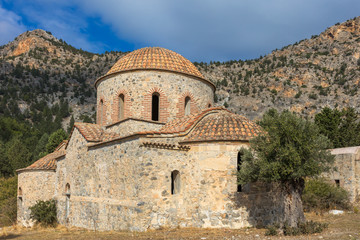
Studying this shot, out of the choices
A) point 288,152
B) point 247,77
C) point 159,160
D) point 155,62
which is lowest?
point 159,160

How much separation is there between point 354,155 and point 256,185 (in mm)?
9709

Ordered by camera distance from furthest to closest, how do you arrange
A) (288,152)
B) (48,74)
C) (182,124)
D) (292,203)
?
(48,74), (182,124), (292,203), (288,152)

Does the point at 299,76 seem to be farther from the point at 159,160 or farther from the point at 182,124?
the point at 159,160

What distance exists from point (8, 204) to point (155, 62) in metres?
14.3

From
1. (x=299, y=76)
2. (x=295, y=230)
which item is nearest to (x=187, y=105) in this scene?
(x=295, y=230)

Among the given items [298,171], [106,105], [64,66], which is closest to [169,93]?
[106,105]

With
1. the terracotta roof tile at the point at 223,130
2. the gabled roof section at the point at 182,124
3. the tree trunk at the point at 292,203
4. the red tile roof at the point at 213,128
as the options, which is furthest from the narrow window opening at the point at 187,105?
the tree trunk at the point at 292,203

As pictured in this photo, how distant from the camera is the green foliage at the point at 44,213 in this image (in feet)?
51.9

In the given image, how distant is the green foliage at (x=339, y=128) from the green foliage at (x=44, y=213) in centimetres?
2148

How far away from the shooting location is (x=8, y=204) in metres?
20.8

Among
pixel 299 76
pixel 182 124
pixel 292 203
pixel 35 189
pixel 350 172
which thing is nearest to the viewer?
pixel 292 203

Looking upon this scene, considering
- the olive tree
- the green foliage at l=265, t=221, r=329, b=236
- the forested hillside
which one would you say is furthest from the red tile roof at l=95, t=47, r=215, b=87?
the forested hillside

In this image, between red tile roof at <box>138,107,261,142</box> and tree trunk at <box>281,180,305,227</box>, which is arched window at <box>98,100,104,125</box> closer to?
red tile roof at <box>138,107,261,142</box>

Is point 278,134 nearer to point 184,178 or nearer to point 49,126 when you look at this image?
point 184,178
